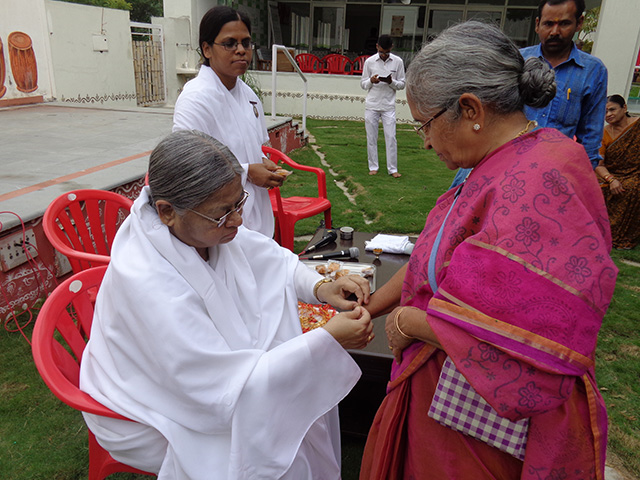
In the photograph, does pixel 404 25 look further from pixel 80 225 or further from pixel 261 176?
pixel 80 225

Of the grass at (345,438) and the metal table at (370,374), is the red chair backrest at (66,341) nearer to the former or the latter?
the grass at (345,438)

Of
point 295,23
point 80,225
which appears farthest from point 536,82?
point 295,23

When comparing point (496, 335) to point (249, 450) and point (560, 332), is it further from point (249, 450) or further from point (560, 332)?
point (249, 450)

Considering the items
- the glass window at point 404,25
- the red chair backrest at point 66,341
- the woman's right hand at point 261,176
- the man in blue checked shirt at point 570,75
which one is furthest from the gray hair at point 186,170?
the glass window at point 404,25

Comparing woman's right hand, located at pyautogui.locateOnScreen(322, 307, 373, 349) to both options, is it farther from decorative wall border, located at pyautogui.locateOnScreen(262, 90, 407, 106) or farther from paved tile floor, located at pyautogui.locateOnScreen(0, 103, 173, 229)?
decorative wall border, located at pyautogui.locateOnScreen(262, 90, 407, 106)

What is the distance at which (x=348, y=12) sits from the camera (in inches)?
623

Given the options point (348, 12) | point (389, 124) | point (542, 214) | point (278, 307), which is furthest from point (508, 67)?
point (348, 12)

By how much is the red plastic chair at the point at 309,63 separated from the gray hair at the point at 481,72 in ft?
44.1

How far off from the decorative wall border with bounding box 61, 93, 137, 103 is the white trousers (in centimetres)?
692

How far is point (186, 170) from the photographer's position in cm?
145

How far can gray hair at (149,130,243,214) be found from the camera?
4.75ft

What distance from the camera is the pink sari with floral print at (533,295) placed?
105 cm

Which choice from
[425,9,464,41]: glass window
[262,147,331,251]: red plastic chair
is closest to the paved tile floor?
[262,147,331,251]: red plastic chair

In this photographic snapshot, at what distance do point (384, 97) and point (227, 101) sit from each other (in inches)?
200
